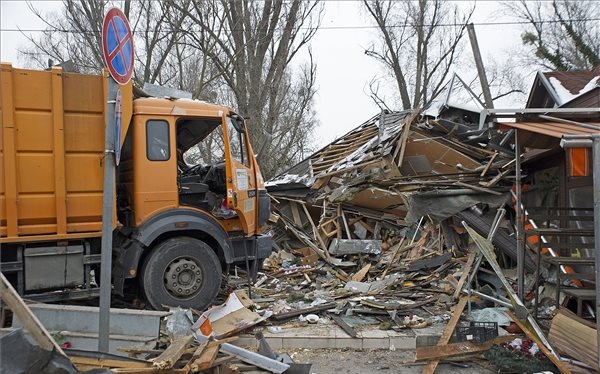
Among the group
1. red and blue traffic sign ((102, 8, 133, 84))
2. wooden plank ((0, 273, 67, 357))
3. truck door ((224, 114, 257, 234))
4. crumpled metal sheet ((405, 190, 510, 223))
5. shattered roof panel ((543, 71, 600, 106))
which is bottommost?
wooden plank ((0, 273, 67, 357))

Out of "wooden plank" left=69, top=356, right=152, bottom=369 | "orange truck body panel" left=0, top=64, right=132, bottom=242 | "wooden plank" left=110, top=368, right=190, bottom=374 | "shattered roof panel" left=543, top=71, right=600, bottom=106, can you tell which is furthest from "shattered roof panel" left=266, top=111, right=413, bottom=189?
"wooden plank" left=69, top=356, right=152, bottom=369

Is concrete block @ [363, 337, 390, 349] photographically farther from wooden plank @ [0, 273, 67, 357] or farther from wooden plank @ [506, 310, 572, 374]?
wooden plank @ [0, 273, 67, 357]

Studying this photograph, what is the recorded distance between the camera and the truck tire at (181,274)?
6020mm

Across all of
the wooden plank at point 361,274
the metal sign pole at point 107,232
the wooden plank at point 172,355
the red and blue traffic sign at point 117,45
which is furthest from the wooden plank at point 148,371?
the wooden plank at point 361,274

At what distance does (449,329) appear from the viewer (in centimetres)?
571

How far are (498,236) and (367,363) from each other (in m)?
4.12

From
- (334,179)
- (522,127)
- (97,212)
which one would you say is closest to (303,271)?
(334,179)

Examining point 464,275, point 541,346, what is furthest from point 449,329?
point 464,275

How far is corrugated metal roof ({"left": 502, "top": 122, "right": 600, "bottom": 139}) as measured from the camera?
16.3 ft

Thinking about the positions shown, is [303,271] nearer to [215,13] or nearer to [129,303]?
[129,303]

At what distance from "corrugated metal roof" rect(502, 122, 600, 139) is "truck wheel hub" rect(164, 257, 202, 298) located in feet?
14.5

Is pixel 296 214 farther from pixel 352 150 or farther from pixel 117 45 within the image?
pixel 117 45

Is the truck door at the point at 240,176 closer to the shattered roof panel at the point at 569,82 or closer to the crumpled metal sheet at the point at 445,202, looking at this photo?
the crumpled metal sheet at the point at 445,202

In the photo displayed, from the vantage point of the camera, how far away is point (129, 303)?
6.56m
